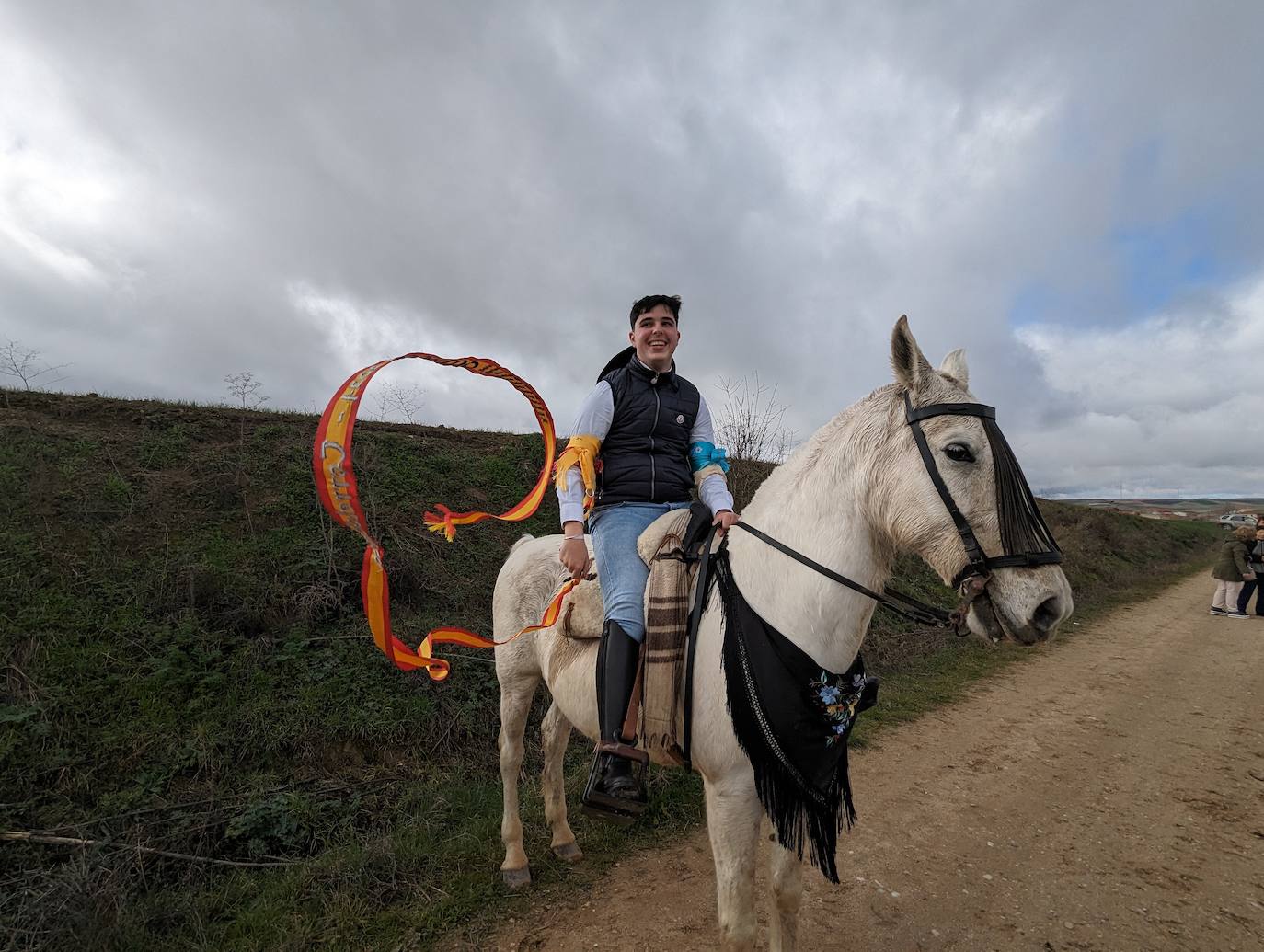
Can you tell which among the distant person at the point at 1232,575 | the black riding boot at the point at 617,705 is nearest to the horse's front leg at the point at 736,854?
the black riding boot at the point at 617,705

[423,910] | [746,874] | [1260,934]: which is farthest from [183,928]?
[1260,934]

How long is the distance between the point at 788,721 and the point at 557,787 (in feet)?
8.05

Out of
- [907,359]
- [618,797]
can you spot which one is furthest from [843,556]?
[618,797]

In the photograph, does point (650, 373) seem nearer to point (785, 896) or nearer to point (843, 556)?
point (843, 556)

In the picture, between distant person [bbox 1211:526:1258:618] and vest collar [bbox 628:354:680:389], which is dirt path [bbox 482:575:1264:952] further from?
distant person [bbox 1211:526:1258:618]

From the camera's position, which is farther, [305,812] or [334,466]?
[305,812]

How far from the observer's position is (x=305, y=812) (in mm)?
3848

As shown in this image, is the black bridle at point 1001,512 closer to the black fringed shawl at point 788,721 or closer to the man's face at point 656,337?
the black fringed shawl at point 788,721

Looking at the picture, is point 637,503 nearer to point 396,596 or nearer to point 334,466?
point 334,466

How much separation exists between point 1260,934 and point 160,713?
23.8 feet

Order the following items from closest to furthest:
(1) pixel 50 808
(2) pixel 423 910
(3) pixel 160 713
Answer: (2) pixel 423 910, (1) pixel 50 808, (3) pixel 160 713

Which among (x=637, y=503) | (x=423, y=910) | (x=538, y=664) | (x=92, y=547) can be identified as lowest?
(x=423, y=910)

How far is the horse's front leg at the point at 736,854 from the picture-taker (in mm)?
2158

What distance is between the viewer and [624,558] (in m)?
2.62
